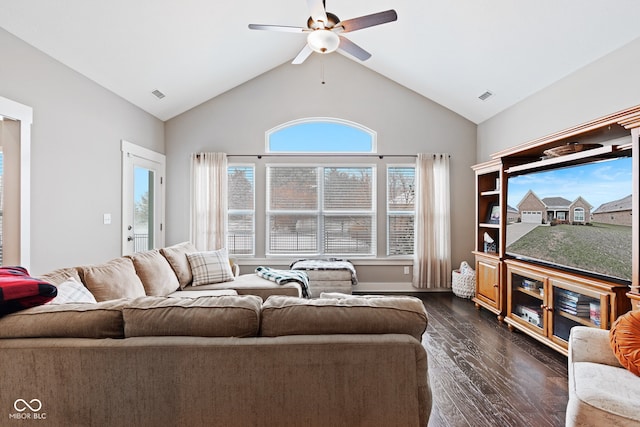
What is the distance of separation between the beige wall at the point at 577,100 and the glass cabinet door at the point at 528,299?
5.41 ft

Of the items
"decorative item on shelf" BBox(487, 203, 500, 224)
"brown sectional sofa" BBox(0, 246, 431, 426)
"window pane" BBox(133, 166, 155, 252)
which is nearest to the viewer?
"brown sectional sofa" BBox(0, 246, 431, 426)

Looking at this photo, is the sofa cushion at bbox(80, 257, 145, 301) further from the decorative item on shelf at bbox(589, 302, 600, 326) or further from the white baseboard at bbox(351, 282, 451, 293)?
the decorative item on shelf at bbox(589, 302, 600, 326)

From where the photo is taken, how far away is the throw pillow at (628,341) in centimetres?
176

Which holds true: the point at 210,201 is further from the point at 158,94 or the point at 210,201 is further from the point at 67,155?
the point at 67,155

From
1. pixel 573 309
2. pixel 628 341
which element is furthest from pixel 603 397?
pixel 573 309

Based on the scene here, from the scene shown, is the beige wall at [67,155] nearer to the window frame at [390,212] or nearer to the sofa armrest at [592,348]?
the window frame at [390,212]

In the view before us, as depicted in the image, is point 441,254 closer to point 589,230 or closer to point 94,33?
point 589,230

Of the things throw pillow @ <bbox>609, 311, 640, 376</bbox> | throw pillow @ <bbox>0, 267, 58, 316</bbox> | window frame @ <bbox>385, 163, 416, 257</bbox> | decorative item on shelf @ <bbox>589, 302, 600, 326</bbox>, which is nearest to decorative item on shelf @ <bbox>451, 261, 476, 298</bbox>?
window frame @ <bbox>385, 163, 416, 257</bbox>

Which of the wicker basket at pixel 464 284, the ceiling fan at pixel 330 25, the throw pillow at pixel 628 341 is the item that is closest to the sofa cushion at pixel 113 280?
the ceiling fan at pixel 330 25

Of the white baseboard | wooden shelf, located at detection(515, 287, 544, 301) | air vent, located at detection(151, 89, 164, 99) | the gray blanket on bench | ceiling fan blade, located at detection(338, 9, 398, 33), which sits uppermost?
air vent, located at detection(151, 89, 164, 99)

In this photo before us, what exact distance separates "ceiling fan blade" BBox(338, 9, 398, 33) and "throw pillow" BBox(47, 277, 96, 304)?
260cm

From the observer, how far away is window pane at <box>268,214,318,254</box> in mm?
5543

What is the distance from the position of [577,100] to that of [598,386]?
9.75 ft

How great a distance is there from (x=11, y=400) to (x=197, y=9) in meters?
3.43
